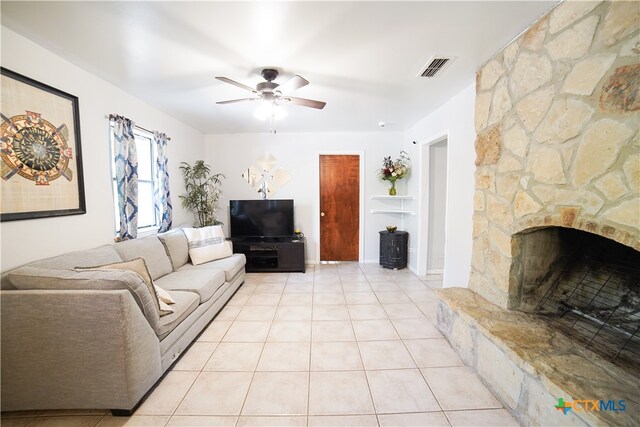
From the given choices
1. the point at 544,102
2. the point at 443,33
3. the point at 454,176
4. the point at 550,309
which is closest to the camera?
the point at 544,102

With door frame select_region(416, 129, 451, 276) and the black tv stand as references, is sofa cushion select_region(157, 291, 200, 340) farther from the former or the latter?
door frame select_region(416, 129, 451, 276)

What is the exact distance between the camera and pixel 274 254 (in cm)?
427

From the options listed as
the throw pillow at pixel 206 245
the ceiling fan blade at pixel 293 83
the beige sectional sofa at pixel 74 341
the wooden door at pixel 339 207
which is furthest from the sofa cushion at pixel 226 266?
the ceiling fan blade at pixel 293 83

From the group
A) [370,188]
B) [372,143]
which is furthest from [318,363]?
[372,143]

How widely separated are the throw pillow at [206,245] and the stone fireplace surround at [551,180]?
2.88 meters

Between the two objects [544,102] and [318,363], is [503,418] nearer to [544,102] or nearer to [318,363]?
[318,363]

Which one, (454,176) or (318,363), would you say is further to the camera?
(454,176)

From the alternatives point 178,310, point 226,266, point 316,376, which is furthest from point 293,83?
point 316,376

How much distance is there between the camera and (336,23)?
1.66 meters

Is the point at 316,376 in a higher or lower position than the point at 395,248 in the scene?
lower

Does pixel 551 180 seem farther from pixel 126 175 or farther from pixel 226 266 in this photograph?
pixel 126 175

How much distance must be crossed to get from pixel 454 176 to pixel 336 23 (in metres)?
2.07

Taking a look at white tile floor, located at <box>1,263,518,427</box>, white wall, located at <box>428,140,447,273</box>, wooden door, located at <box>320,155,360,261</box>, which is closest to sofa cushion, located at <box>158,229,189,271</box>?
white tile floor, located at <box>1,263,518,427</box>

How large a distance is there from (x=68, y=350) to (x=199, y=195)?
292 centimetres
